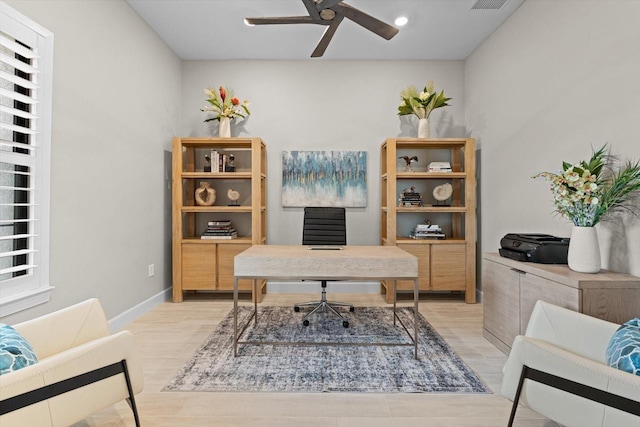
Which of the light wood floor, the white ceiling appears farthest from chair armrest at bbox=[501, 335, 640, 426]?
the white ceiling

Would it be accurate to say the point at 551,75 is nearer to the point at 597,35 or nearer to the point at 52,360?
the point at 597,35

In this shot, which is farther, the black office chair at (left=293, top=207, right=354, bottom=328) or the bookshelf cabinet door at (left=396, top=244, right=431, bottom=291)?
the bookshelf cabinet door at (left=396, top=244, right=431, bottom=291)

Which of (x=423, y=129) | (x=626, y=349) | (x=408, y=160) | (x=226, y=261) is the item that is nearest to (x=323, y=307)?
(x=226, y=261)

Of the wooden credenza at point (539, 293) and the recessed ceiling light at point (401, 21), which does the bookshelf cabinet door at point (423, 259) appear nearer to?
the wooden credenza at point (539, 293)

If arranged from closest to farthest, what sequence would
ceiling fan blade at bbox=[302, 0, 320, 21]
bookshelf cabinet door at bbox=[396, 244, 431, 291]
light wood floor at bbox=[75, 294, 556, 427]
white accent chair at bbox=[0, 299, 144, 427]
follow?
white accent chair at bbox=[0, 299, 144, 427] → light wood floor at bbox=[75, 294, 556, 427] → ceiling fan blade at bbox=[302, 0, 320, 21] → bookshelf cabinet door at bbox=[396, 244, 431, 291]

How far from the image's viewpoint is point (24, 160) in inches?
90.0

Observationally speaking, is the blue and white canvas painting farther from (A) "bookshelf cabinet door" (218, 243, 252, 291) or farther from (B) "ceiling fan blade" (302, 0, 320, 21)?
(B) "ceiling fan blade" (302, 0, 320, 21)

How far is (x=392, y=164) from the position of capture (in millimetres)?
4320

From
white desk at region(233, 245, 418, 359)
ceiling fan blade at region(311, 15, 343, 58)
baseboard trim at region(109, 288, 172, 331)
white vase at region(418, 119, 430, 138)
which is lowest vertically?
baseboard trim at region(109, 288, 172, 331)

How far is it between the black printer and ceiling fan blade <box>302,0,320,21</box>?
7.06 feet

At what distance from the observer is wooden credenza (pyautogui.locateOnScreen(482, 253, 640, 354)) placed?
6.73 feet

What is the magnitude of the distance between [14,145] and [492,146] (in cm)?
414

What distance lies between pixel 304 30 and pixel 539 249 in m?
3.09

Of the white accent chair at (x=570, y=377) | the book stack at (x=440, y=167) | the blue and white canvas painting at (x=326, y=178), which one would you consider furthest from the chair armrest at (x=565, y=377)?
the blue and white canvas painting at (x=326, y=178)
